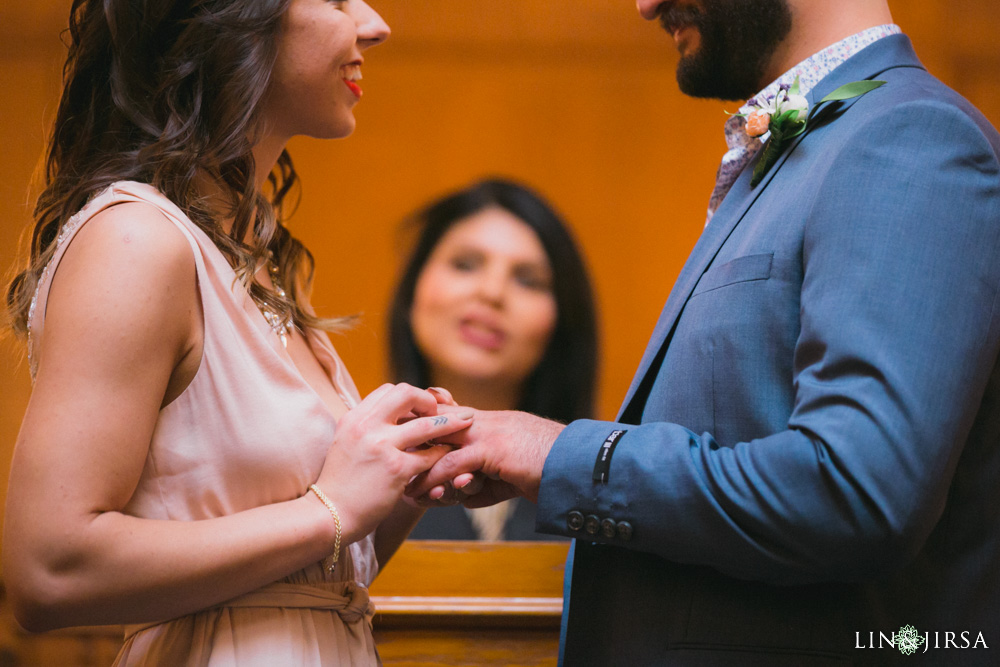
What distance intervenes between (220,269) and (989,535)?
1.32 meters

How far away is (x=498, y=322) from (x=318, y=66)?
1.40 metres

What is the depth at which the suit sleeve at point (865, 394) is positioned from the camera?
3.50 feet

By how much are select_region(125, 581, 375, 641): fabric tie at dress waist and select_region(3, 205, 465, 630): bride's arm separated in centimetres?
11

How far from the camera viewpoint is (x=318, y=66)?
1633 millimetres

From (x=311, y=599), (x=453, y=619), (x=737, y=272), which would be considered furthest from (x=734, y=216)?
(x=453, y=619)

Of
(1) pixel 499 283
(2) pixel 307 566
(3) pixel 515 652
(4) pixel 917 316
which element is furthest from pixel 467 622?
(4) pixel 917 316

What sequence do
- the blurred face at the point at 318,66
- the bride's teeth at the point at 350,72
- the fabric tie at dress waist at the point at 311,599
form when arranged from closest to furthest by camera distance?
1. the fabric tie at dress waist at the point at 311,599
2. the blurred face at the point at 318,66
3. the bride's teeth at the point at 350,72

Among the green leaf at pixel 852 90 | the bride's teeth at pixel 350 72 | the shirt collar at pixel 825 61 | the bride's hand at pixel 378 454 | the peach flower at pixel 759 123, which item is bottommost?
the bride's hand at pixel 378 454

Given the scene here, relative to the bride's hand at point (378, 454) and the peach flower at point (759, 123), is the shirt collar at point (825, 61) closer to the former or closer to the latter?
the peach flower at point (759, 123)

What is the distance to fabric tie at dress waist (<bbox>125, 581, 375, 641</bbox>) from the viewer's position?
4.52 feet

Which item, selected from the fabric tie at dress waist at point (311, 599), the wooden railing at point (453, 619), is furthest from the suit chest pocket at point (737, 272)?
the wooden railing at point (453, 619)

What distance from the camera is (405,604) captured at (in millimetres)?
2732

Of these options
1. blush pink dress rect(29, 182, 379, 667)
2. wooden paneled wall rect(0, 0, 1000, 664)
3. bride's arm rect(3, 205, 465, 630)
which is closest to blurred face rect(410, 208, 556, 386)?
wooden paneled wall rect(0, 0, 1000, 664)

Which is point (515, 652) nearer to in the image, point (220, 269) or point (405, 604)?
point (405, 604)
